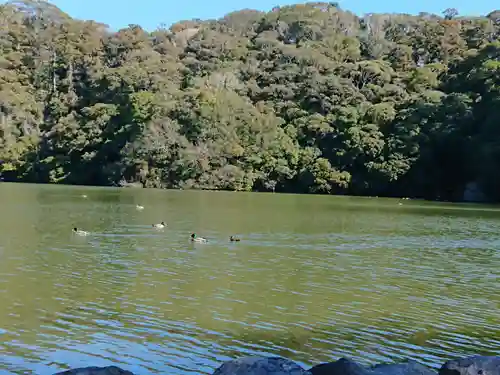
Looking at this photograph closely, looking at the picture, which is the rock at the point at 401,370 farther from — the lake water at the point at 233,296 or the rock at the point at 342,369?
the lake water at the point at 233,296

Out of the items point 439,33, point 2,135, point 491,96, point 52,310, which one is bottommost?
point 52,310

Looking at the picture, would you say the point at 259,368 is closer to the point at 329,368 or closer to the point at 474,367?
the point at 329,368

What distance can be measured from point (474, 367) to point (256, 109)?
6973cm

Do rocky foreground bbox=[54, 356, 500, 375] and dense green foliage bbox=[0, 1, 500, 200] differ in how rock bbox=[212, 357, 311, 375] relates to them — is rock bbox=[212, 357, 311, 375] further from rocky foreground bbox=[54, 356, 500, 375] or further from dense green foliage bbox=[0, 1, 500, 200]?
dense green foliage bbox=[0, 1, 500, 200]

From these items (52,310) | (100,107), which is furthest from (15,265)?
(100,107)

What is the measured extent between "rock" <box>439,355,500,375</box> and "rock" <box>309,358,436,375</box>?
22cm

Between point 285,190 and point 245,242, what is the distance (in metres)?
46.4

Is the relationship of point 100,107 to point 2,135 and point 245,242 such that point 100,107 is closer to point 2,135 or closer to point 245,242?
point 2,135

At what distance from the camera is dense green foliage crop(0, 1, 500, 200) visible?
2491 inches

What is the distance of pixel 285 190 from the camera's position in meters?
69.4

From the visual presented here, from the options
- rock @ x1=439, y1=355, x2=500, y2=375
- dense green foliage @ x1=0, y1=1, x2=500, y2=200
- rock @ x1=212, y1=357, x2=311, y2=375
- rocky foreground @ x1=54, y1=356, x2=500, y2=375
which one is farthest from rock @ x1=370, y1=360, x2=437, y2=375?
dense green foliage @ x1=0, y1=1, x2=500, y2=200

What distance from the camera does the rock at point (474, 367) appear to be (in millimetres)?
7074

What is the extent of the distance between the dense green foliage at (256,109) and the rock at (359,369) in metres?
53.4

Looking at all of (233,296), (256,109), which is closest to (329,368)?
(233,296)
